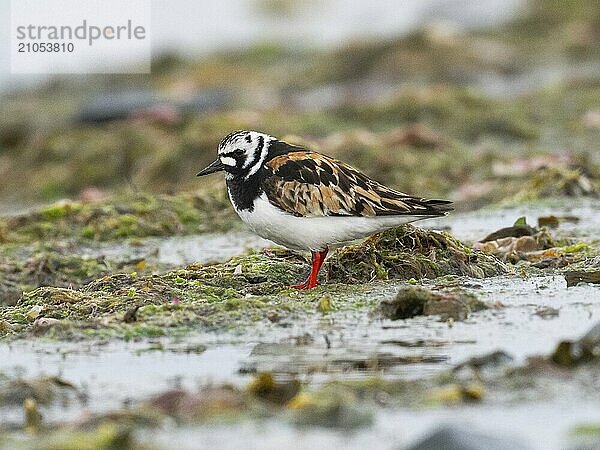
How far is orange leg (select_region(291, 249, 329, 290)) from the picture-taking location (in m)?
7.05

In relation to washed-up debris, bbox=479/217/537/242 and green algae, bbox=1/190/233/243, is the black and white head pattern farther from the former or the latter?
green algae, bbox=1/190/233/243

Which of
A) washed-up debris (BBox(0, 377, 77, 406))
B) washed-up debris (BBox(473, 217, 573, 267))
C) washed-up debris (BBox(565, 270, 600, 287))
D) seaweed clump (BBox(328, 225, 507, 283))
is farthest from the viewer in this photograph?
washed-up debris (BBox(473, 217, 573, 267))

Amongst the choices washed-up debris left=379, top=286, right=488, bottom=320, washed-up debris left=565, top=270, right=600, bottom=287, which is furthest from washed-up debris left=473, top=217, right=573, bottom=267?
washed-up debris left=379, top=286, right=488, bottom=320

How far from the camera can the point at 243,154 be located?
7410mm

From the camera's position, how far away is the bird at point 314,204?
707cm

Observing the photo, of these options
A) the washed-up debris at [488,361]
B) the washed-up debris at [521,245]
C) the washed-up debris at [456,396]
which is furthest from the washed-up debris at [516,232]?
the washed-up debris at [456,396]

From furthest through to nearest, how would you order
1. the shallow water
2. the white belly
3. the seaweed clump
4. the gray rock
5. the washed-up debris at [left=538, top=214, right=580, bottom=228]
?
the washed-up debris at [left=538, top=214, right=580, bottom=228]
the seaweed clump
the white belly
the shallow water
the gray rock

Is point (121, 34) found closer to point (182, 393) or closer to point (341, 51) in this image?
point (341, 51)

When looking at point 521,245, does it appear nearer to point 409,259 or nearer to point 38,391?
point 409,259

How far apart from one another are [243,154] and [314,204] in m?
0.62

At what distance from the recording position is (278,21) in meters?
31.1

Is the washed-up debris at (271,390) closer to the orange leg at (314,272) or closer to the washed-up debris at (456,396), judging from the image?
the washed-up debris at (456,396)

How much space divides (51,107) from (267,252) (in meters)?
16.1

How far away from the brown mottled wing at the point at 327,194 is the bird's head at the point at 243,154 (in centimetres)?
11
